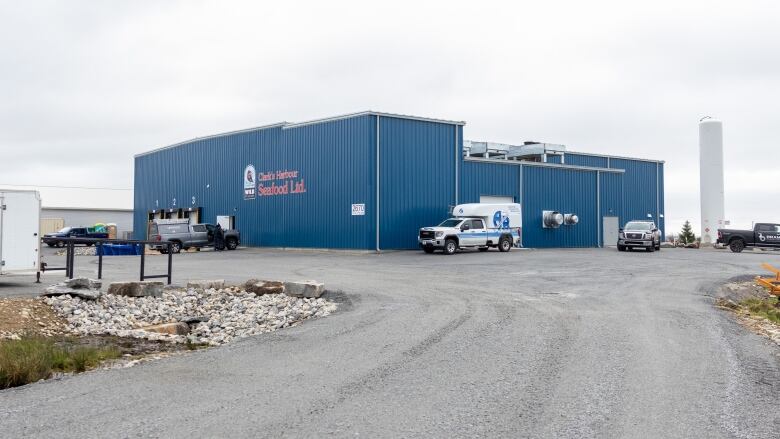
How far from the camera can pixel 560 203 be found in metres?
44.1

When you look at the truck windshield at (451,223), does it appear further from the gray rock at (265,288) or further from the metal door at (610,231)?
the gray rock at (265,288)

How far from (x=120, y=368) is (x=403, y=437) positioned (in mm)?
4426

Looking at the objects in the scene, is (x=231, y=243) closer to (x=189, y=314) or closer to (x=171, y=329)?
(x=189, y=314)

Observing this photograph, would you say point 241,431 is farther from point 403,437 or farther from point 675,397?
point 675,397

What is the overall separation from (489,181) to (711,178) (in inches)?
905

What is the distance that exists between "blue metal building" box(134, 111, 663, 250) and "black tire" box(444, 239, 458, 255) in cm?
344

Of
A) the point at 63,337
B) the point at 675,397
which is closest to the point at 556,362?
the point at 675,397

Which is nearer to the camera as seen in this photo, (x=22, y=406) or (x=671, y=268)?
(x=22, y=406)

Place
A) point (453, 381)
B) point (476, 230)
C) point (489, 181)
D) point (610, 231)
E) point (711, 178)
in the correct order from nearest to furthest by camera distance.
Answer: point (453, 381), point (476, 230), point (489, 181), point (610, 231), point (711, 178)

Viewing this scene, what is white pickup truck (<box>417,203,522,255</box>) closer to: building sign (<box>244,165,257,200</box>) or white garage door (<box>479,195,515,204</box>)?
white garage door (<box>479,195,515,204</box>)

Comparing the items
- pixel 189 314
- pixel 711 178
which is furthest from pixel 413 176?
pixel 711 178

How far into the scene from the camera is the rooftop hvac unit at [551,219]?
4209 centimetres

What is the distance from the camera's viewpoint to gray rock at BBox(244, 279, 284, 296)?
1605 centimetres

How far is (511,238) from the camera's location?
36094 millimetres
